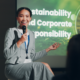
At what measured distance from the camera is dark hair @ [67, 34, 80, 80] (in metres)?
0.83

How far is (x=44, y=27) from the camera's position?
10.7 ft

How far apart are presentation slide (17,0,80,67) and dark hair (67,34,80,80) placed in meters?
2.41

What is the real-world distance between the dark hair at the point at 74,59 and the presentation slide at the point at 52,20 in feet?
7.92

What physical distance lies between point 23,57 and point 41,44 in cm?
119

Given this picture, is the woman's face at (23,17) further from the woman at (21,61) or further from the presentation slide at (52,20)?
the presentation slide at (52,20)

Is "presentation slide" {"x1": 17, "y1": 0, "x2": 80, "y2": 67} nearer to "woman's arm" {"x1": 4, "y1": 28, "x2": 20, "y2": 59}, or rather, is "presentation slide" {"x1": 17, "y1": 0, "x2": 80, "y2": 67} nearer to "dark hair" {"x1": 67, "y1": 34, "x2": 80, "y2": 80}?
"woman's arm" {"x1": 4, "y1": 28, "x2": 20, "y2": 59}

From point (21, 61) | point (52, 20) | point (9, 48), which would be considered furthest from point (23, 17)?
point (52, 20)

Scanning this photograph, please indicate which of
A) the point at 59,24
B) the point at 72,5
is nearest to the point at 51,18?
the point at 59,24

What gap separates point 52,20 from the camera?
10.7 feet

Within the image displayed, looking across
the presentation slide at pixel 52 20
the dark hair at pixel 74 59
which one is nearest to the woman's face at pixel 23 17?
the presentation slide at pixel 52 20

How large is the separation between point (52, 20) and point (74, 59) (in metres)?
2.48

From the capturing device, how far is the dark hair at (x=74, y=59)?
0.83 metres

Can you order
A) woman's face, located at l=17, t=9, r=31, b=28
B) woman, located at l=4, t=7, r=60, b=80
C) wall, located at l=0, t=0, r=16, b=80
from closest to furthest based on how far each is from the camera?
1. woman, located at l=4, t=7, r=60, b=80
2. woman's face, located at l=17, t=9, r=31, b=28
3. wall, located at l=0, t=0, r=16, b=80

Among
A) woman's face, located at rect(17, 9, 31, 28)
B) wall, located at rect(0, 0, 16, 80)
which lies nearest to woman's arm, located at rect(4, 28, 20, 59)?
woman's face, located at rect(17, 9, 31, 28)
